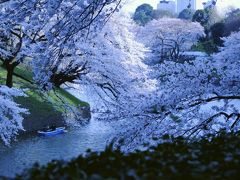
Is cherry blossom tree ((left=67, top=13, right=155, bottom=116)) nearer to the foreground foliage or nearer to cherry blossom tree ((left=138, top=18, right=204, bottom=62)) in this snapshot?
the foreground foliage

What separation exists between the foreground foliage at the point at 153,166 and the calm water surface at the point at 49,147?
31.3 ft

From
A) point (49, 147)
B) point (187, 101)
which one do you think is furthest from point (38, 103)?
point (187, 101)

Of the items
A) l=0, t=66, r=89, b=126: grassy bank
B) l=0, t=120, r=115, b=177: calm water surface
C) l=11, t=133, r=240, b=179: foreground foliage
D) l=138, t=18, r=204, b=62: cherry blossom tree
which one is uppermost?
l=138, t=18, r=204, b=62: cherry blossom tree

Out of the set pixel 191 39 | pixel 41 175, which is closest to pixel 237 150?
pixel 41 175

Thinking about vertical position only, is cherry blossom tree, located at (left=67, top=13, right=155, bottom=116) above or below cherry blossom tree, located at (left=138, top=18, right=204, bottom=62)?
below

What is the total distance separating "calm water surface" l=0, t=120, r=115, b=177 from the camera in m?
13.7

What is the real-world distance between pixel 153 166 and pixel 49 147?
13423 mm

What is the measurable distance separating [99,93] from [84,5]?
13.5 meters

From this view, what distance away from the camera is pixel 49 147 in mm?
15977

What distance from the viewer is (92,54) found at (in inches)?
690

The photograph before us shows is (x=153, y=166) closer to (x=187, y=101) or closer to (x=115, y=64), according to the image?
(x=187, y=101)

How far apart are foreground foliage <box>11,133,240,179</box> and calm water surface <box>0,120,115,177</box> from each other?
31.3 ft

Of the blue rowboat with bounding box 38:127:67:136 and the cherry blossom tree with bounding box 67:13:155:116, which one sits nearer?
the cherry blossom tree with bounding box 67:13:155:116

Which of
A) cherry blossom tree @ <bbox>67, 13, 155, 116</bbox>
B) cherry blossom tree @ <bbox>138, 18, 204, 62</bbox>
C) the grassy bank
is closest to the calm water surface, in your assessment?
cherry blossom tree @ <bbox>67, 13, 155, 116</bbox>
